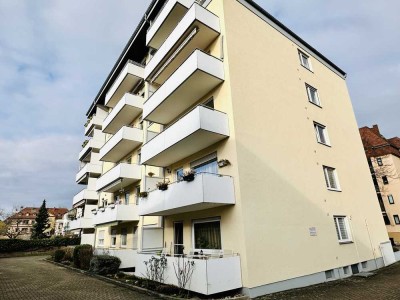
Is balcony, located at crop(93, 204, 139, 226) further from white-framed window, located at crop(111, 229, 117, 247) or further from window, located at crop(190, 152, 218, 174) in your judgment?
window, located at crop(190, 152, 218, 174)

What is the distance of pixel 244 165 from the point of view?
11.6 m

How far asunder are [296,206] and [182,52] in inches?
440

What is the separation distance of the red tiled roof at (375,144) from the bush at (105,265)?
4229 cm

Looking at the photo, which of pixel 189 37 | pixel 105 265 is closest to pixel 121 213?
pixel 105 265

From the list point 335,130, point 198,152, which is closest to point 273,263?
point 198,152

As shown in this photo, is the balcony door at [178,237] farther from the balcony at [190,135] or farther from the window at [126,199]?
the window at [126,199]

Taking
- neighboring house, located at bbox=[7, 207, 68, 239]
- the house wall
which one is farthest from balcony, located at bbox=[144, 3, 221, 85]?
neighboring house, located at bbox=[7, 207, 68, 239]

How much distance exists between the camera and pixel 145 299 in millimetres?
10125

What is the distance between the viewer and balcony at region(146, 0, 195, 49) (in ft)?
53.4

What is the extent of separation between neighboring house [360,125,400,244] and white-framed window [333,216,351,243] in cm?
2893

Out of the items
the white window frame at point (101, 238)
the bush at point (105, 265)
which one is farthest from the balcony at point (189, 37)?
Result: the white window frame at point (101, 238)

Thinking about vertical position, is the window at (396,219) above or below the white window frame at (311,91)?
below

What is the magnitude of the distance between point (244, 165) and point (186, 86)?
5.40m

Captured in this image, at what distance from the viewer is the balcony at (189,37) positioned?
533 inches
